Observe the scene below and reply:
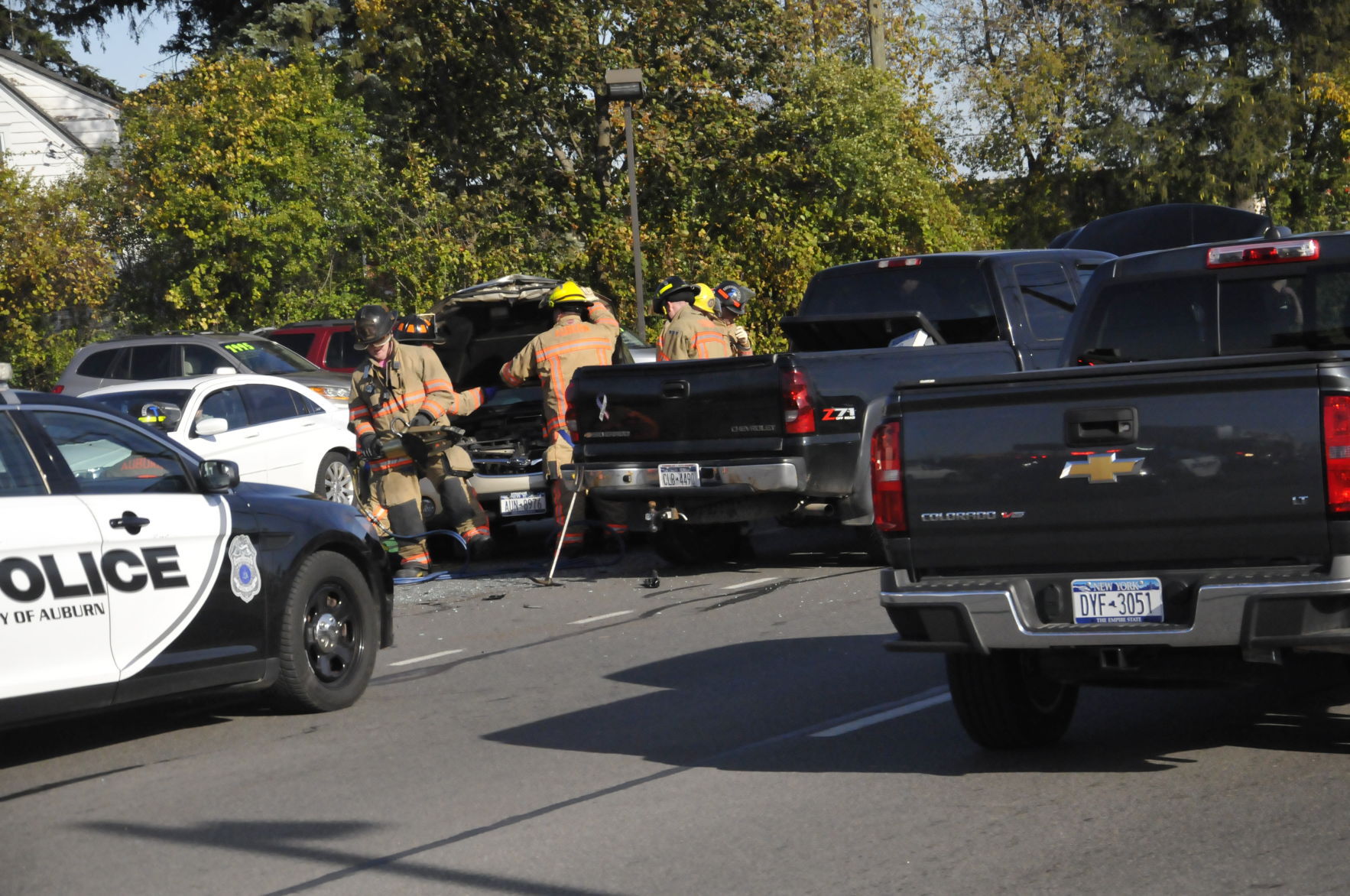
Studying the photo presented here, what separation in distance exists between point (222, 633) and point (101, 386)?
521 inches

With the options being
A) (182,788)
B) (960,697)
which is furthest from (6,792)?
(960,697)

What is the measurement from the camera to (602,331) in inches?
523

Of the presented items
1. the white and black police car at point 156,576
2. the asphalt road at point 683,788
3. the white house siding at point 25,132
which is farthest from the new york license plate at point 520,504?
the white house siding at point 25,132

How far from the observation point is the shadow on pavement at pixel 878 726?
21.2ft

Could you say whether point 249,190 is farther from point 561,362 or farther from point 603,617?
point 603,617

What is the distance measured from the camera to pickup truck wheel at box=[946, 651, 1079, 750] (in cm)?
632

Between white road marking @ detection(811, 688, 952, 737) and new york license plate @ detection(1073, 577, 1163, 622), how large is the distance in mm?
1622

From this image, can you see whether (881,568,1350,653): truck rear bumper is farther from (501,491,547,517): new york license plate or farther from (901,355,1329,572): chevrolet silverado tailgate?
(501,491,547,517): new york license plate

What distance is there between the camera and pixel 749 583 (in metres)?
11.8

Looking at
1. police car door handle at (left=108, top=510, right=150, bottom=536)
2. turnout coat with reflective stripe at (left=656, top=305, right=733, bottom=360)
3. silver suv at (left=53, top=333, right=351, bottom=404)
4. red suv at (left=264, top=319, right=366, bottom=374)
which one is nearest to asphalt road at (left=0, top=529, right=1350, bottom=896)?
police car door handle at (left=108, top=510, right=150, bottom=536)

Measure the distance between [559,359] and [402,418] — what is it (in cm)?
129

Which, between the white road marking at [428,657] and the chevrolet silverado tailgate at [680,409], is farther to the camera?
the chevrolet silverado tailgate at [680,409]

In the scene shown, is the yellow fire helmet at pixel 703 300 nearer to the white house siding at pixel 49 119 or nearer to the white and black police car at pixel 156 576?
the white and black police car at pixel 156 576

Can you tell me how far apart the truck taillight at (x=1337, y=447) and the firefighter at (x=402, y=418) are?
8.22 m
